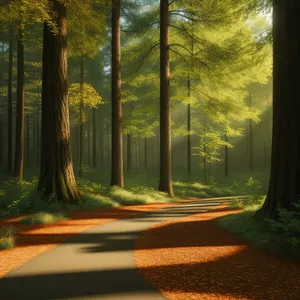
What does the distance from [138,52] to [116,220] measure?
12281 millimetres

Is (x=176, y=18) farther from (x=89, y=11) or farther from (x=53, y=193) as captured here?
(x=53, y=193)

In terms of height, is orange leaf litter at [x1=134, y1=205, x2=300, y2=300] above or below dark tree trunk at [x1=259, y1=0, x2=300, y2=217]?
below

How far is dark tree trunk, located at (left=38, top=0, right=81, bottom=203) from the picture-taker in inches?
417

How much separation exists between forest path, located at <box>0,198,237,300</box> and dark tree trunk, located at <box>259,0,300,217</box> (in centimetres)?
342

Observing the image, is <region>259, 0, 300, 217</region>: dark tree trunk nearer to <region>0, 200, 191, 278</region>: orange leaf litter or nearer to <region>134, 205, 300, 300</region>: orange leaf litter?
<region>134, 205, 300, 300</region>: orange leaf litter

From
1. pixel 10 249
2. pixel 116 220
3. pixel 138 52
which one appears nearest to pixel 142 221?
pixel 116 220

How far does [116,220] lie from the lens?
29.2 feet

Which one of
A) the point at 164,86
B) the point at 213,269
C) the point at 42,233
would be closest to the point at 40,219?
the point at 42,233

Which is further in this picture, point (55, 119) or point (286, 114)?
point (55, 119)

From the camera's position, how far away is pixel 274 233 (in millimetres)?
5805

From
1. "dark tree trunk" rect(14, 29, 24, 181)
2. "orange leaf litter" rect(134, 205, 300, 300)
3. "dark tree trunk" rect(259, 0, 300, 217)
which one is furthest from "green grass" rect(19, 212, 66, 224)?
"dark tree trunk" rect(14, 29, 24, 181)

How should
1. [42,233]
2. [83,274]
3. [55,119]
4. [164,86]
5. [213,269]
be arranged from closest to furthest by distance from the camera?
[83,274]
[213,269]
[42,233]
[55,119]
[164,86]

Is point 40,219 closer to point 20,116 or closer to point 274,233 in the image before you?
point 274,233

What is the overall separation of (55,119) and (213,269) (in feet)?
26.1
